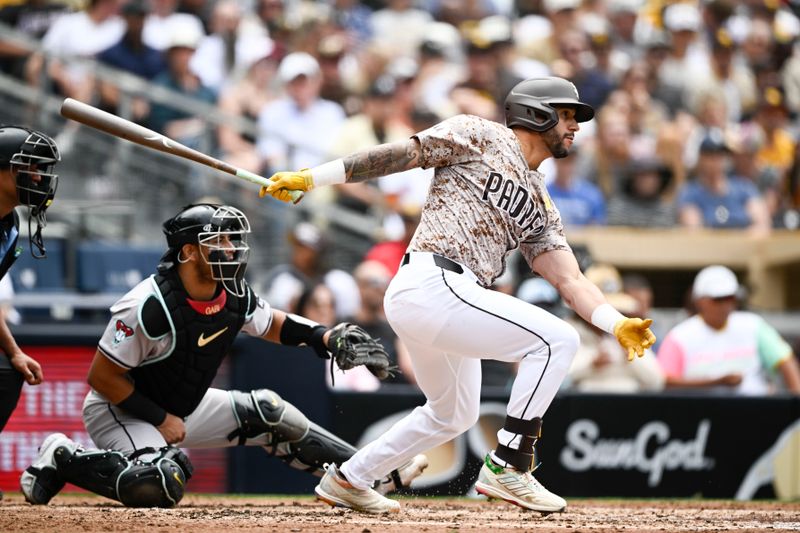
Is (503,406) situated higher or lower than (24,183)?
lower

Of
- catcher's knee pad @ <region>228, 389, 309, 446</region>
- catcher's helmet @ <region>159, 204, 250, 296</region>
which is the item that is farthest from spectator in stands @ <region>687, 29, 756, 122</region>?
catcher's helmet @ <region>159, 204, 250, 296</region>

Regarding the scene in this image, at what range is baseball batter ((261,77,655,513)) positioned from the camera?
18.0ft

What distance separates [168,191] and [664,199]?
4546 millimetres

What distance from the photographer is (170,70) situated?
36.5 ft

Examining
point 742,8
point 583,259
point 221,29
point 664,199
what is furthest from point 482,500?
point 742,8

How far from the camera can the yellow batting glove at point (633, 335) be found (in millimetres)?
5520

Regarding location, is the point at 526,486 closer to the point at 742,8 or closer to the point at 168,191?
the point at 168,191

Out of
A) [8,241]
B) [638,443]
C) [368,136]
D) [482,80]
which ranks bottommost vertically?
[638,443]

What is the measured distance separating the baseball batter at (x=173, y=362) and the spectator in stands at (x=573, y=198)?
5223mm

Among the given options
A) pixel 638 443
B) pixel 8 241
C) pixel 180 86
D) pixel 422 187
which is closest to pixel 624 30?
pixel 422 187

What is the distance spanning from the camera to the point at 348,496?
5.96 meters

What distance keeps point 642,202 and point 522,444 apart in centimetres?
636

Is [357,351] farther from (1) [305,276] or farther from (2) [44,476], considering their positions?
(1) [305,276]

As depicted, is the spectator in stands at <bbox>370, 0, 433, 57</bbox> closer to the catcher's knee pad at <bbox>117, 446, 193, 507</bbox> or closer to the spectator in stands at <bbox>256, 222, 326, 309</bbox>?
the spectator in stands at <bbox>256, 222, 326, 309</bbox>
